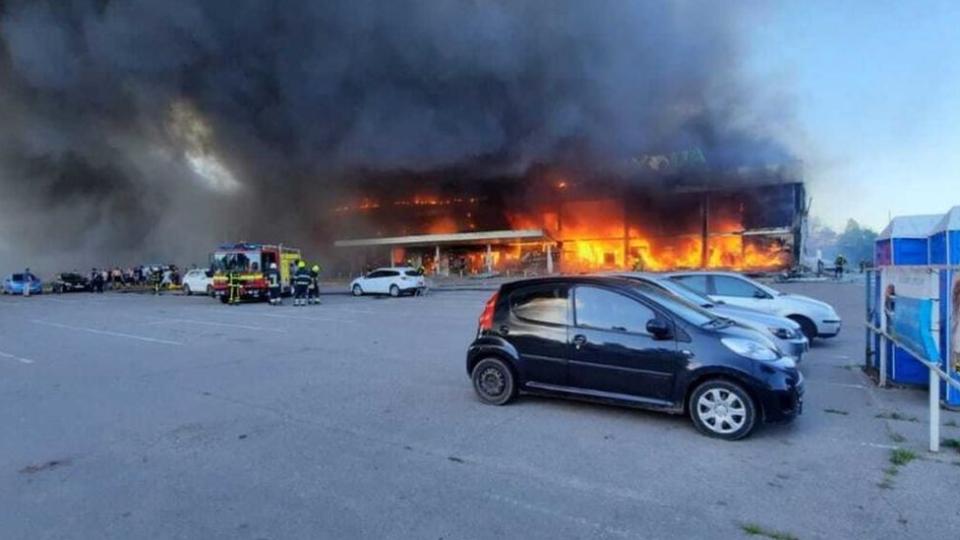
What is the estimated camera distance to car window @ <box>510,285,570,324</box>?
18.1ft

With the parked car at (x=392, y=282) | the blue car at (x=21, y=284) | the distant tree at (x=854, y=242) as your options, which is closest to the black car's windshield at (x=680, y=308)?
the parked car at (x=392, y=282)

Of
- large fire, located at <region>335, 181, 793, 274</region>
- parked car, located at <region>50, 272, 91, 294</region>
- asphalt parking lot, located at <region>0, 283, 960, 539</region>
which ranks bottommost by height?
asphalt parking lot, located at <region>0, 283, 960, 539</region>

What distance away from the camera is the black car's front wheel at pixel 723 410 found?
4547mm

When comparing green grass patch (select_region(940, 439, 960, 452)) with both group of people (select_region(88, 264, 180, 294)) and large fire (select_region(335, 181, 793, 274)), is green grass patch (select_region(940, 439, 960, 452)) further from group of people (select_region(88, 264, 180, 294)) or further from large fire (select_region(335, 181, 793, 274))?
large fire (select_region(335, 181, 793, 274))

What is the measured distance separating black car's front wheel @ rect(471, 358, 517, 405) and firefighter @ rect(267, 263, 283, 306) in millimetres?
16430

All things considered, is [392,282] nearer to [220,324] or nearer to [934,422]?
[220,324]

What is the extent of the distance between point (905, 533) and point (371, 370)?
609cm

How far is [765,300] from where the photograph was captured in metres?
9.37

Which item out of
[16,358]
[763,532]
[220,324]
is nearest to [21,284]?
[220,324]

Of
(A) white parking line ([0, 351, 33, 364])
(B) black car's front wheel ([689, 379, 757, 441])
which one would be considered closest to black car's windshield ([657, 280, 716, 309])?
(B) black car's front wheel ([689, 379, 757, 441])

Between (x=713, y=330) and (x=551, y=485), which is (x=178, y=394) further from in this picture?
(x=713, y=330)

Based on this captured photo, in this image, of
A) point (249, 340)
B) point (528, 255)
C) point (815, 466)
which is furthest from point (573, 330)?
point (528, 255)

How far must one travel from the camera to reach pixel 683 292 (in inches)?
305

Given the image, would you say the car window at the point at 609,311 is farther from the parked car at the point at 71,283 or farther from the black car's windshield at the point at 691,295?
the parked car at the point at 71,283
